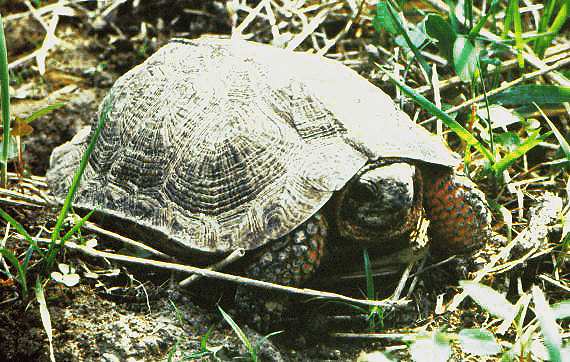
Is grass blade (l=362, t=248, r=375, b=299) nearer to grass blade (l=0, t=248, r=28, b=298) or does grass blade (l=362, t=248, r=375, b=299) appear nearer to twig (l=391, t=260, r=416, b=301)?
twig (l=391, t=260, r=416, b=301)

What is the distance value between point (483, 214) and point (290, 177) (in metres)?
0.92

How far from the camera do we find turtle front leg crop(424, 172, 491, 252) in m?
3.01

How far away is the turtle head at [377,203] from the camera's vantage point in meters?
2.67

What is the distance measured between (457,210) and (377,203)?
1.70 ft

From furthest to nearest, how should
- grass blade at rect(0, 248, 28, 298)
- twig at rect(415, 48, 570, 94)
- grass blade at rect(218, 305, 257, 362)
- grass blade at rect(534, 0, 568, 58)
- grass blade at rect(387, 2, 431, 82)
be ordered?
twig at rect(415, 48, 570, 94) < grass blade at rect(534, 0, 568, 58) < grass blade at rect(387, 2, 431, 82) < grass blade at rect(0, 248, 28, 298) < grass blade at rect(218, 305, 257, 362)

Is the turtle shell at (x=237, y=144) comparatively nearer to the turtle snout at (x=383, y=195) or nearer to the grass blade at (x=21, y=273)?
the turtle snout at (x=383, y=195)

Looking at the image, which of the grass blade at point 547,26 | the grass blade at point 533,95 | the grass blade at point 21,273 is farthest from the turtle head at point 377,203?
the grass blade at point 547,26

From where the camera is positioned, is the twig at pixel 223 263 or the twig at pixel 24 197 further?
the twig at pixel 24 197

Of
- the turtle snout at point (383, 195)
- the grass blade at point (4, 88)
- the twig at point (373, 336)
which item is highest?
the grass blade at point (4, 88)

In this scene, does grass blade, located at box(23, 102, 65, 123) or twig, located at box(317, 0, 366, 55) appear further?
twig, located at box(317, 0, 366, 55)

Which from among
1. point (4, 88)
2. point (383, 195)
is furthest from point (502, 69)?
point (4, 88)

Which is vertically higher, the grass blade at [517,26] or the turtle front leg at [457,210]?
the grass blade at [517,26]

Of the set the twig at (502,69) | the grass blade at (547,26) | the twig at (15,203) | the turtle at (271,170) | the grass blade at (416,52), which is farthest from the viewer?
the twig at (502,69)

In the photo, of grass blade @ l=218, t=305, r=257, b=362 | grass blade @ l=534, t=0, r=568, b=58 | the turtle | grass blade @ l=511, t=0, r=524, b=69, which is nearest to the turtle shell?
the turtle
